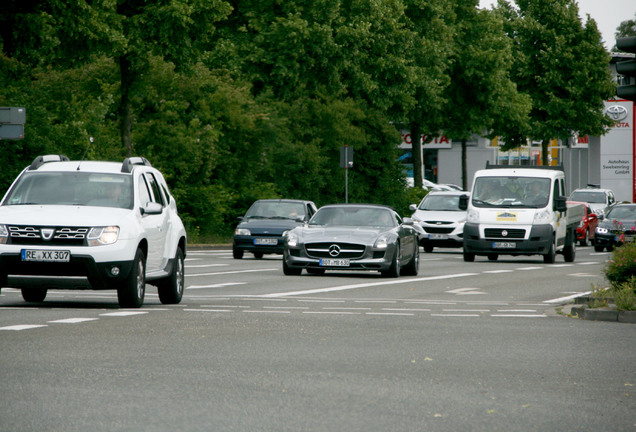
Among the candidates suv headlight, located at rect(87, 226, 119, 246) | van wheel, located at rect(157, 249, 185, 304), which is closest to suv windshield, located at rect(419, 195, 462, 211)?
van wheel, located at rect(157, 249, 185, 304)

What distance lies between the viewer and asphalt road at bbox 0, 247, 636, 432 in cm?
766

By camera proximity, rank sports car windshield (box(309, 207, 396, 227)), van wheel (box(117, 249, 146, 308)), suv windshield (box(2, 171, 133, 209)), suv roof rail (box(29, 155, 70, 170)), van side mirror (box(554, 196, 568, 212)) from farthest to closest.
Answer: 1. van side mirror (box(554, 196, 568, 212))
2. sports car windshield (box(309, 207, 396, 227))
3. suv roof rail (box(29, 155, 70, 170))
4. suv windshield (box(2, 171, 133, 209))
5. van wheel (box(117, 249, 146, 308))

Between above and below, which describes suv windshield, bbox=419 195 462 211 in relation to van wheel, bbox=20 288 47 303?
Result: above

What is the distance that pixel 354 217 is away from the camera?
25.4 m

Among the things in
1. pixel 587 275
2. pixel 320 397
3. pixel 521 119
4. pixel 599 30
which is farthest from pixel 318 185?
pixel 320 397

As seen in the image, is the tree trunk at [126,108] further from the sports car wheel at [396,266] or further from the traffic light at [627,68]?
the traffic light at [627,68]

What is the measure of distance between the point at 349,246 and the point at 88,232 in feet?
31.2

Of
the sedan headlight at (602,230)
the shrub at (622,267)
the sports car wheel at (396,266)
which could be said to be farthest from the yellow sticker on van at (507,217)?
the shrub at (622,267)

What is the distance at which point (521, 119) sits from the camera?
64188mm

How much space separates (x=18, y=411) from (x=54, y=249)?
289 inches

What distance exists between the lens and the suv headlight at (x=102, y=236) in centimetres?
1501

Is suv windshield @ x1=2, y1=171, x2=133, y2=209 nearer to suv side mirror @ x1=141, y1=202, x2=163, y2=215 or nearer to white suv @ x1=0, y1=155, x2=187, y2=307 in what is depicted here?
white suv @ x1=0, y1=155, x2=187, y2=307

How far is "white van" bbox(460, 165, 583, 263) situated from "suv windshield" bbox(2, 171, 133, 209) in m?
17.2

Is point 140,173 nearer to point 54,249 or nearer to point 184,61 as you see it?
point 54,249
